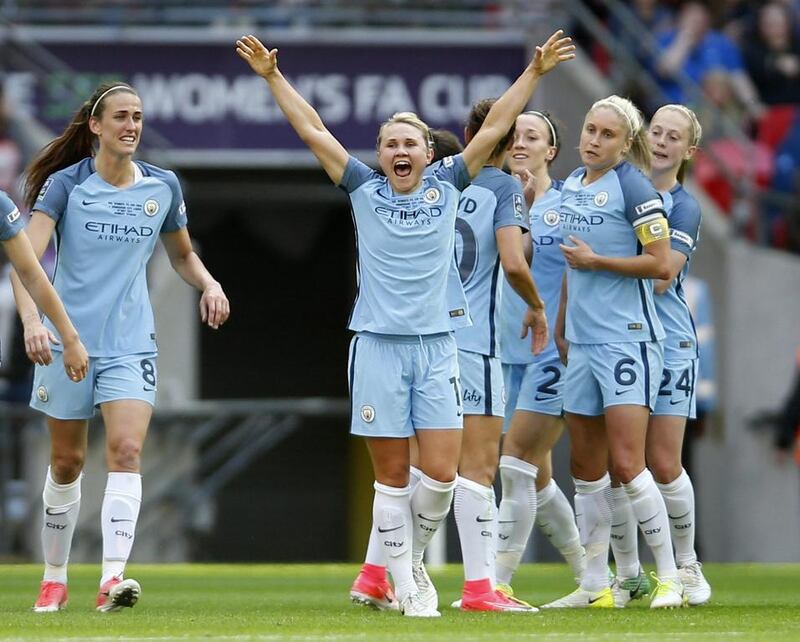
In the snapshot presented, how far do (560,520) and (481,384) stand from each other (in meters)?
1.21

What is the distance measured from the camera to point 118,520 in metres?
8.66

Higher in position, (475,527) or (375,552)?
(475,527)

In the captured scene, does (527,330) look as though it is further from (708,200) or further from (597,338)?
(708,200)

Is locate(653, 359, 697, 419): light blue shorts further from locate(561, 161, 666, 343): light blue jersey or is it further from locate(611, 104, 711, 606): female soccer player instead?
locate(561, 161, 666, 343): light blue jersey

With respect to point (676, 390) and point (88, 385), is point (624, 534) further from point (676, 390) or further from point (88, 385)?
point (88, 385)

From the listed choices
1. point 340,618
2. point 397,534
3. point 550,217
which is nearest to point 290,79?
point 550,217

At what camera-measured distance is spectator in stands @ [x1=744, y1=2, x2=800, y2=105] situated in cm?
1814

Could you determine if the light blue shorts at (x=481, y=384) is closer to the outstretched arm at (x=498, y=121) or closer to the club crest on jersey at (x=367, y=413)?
the club crest on jersey at (x=367, y=413)

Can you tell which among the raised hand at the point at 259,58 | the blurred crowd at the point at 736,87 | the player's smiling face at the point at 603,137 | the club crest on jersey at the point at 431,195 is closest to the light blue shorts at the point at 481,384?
the club crest on jersey at the point at 431,195

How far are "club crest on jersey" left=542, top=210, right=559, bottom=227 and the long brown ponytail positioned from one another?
2072 mm

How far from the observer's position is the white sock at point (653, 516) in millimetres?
8953

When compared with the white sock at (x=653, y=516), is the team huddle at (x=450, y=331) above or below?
above

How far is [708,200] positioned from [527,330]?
8.41 metres

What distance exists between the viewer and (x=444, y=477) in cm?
853
